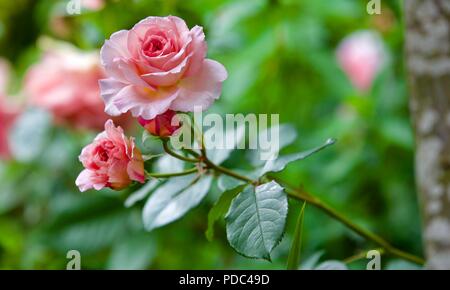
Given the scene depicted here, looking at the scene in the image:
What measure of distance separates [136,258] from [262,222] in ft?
1.68

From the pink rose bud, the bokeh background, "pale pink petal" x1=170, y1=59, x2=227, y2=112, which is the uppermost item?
the bokeh background

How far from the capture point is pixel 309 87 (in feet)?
4.02

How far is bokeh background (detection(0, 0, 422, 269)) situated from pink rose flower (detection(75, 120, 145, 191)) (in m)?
0.49

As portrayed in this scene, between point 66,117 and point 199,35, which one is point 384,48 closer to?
point 66,117

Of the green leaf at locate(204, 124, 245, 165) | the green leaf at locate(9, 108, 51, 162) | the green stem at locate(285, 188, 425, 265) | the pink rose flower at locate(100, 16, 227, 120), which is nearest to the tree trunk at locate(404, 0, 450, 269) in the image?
the green stem at locate(285, 188, 425, 265)

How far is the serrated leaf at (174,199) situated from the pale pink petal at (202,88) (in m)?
0.13

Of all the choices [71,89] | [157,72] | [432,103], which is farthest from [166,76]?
[71,89]

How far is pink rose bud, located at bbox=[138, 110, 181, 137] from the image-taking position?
1.80ft

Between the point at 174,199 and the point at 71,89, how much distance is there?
55 cm

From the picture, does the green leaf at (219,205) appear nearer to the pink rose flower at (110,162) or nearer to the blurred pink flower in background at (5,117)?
the pink rose flower at (110,162)

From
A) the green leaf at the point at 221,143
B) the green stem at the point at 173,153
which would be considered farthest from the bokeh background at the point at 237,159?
the green stem at the point at 173,153

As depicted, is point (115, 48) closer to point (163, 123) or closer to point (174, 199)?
point (163, 123)

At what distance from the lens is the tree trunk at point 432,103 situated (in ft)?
2.38

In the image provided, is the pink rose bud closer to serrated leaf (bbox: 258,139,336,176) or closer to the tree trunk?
serrated leaf (bbox: 258,139,336,176)
